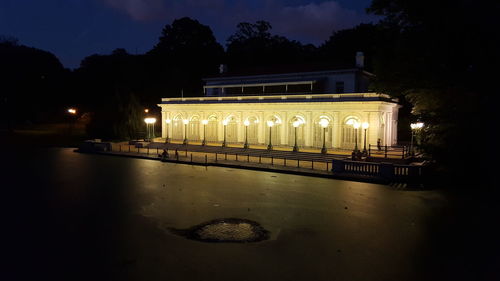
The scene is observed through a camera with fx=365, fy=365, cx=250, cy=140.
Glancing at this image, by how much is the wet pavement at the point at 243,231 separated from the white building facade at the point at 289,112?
13.4 m

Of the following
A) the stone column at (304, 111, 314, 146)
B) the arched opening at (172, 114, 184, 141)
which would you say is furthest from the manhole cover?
the arched opening at (172, 114, 184, 141)

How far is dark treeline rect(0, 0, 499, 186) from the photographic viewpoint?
746 inches

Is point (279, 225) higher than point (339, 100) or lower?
lower

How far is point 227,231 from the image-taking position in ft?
35.0

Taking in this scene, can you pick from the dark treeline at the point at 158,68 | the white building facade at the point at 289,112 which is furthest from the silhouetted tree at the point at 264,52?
the white building facade at the point at 289,112

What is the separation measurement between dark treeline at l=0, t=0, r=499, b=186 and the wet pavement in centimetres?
543

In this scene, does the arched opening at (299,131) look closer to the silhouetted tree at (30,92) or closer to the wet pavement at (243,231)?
Answer: the wet pavement at (243,231)

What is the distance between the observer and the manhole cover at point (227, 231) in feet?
32.9

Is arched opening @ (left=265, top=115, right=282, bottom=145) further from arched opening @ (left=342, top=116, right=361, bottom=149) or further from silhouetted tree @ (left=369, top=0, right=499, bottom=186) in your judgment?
silhouetted tree @ (left=369, top=0, right=499, bottom=186)

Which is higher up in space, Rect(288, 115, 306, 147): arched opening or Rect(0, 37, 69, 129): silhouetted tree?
Rect(0, 37, 69, 129): silhouetted tree

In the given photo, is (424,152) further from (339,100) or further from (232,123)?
(232,123)

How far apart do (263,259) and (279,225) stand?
2803mm

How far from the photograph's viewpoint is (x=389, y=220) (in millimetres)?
12023

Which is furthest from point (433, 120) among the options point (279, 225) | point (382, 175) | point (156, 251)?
point (156, 251)
